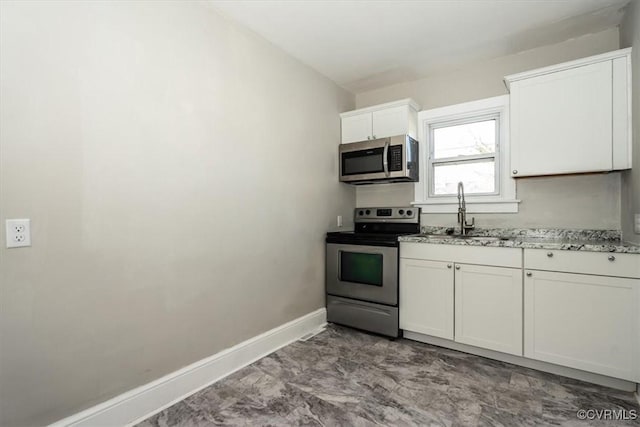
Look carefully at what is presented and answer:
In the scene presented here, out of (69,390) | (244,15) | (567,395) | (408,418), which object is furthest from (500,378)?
(244,15)

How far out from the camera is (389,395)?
1954 millimetres

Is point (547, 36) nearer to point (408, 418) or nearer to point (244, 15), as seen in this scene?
point (244, 15)

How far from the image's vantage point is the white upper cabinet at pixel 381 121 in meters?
3.15

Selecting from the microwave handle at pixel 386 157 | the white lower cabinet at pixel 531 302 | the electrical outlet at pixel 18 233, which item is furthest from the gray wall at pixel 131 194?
the white lower cabinet at pixel 531 302

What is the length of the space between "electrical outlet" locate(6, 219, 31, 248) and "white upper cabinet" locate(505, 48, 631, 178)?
3.15 meters

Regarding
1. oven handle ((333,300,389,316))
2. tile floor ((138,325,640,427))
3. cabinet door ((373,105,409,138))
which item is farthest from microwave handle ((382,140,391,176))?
tile floor ((138,325,640,427))

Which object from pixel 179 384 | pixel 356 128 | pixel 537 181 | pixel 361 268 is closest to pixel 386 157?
pixel 356 128

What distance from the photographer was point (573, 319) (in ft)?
6.83

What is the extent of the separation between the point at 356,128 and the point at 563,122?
5.90ft

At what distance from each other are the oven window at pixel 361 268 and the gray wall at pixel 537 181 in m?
0.82

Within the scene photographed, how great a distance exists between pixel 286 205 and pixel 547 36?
2550 mm

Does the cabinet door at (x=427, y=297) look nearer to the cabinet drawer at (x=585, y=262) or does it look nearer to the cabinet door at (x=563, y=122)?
the cabinet drawer at (x=585, y=262)

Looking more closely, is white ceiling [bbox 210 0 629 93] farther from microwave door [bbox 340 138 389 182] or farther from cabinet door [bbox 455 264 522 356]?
cabinet door [bbox 455 264 522 356]

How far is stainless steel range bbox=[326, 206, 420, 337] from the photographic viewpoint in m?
2.83
